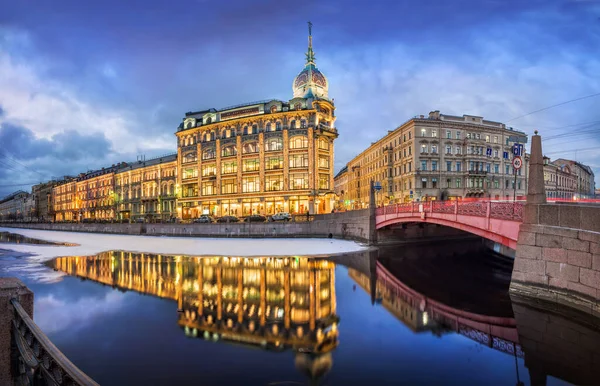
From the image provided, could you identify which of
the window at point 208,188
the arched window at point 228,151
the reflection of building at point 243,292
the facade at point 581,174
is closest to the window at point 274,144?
the arched window at point 228,151

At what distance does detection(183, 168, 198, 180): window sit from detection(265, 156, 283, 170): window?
18.8 m

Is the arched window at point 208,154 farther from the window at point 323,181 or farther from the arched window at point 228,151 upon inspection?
the window at point 323,181

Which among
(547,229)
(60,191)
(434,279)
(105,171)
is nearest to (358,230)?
(434,279)

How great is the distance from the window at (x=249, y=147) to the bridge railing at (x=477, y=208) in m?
41.3

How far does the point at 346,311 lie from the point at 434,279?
980cm

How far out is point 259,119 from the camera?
215 feet

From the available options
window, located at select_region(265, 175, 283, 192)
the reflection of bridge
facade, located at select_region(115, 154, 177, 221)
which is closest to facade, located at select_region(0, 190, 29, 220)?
facade, located at select_region(115, 154, 177, 221)

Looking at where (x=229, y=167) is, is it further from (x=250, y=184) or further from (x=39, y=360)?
(x=39, y=360)

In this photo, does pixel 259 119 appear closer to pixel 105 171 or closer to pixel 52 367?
pixel 52 367

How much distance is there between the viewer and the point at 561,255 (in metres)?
13.3

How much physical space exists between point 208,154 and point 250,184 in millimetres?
13146

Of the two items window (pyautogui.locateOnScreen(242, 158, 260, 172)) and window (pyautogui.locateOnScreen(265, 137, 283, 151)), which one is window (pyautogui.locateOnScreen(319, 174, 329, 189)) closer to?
window (pyautogui.locateOnScreen(265, 137, 283, 151))

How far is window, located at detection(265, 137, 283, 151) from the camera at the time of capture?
63.9 m

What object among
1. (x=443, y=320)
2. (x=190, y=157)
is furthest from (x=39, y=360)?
(x=190, y=157)
